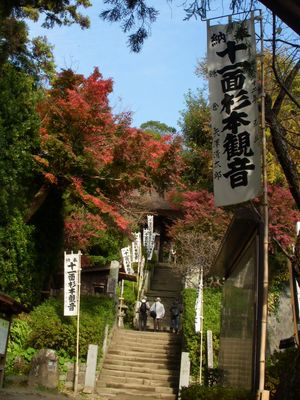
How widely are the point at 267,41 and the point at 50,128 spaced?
33.7ft

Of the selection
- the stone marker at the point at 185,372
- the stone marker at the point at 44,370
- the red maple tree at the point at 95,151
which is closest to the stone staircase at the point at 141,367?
the stone marker at the point at 185,372

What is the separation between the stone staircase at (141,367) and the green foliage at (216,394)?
7469mm

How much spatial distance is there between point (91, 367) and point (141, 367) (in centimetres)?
243

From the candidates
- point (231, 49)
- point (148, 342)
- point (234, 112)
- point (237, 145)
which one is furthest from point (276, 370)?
point (148, 342)

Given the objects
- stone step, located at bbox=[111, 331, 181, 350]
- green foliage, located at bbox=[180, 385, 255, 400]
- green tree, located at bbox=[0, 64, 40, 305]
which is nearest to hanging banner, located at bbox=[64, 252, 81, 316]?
green tree, located at bbox=[0, 64, 40, 305]

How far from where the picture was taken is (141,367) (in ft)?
57.0

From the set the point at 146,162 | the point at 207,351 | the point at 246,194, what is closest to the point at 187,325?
the point at 207,351

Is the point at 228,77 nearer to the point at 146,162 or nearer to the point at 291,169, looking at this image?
the point at 291,169

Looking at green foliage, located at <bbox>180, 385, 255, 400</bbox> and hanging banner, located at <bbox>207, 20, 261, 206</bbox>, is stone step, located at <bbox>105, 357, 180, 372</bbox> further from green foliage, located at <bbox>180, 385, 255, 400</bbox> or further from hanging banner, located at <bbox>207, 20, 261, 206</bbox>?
hanging banner, located at <bbox>207, 20, 261, 206</bbox>

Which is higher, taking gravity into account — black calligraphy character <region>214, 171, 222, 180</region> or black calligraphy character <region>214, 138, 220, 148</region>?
black calligraphy character <region>214, 138, 220, 148</region>

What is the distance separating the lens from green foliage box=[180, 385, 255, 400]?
6520 millimetres

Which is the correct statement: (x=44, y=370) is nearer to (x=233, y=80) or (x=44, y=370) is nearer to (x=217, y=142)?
(x=217, y=142)

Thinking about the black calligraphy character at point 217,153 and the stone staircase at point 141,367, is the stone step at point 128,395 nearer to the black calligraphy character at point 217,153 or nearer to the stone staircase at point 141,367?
the stone staircase at point 141,367

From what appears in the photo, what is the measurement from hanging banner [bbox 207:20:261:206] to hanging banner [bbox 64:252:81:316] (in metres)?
9.94
